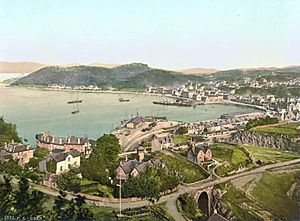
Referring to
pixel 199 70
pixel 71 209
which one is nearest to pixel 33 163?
pixel 71 209

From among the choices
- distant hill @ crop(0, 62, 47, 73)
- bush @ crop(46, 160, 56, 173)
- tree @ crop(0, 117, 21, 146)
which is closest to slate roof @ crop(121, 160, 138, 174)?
bush @ crop(46, 160, 56, 173)

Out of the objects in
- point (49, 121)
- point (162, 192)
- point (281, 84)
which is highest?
point (281, 84)

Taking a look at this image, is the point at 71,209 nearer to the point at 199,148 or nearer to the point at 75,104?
the point at 75,104

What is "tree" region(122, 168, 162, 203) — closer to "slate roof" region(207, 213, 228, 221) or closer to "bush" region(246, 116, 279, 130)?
"slate roof" region(207, 213, 228, 221)

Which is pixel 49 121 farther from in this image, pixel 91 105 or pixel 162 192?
pixel 162 192

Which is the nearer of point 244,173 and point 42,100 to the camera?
point 244,173

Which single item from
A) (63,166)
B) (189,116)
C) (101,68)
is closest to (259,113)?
(189,116)

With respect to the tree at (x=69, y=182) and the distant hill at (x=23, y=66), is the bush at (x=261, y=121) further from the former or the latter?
the tree at (x=69, y=182)
